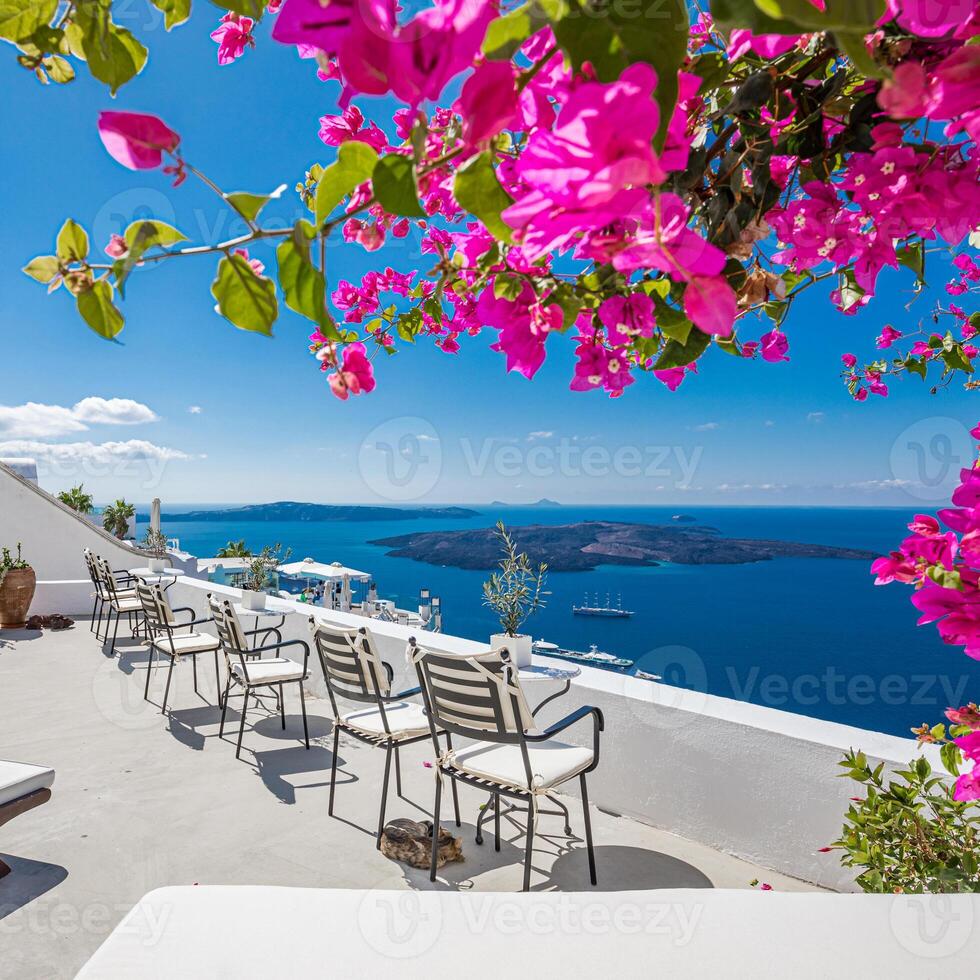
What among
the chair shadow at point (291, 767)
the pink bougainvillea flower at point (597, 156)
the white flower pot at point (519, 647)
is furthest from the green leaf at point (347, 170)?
the chair shadow at point (291, 767)

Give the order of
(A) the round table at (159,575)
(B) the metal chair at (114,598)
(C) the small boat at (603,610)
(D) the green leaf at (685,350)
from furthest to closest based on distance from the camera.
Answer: (C) the small boat at (603,610) → (A) the round table at (159,575) → (B) the metal chair at (114,598) → (D) the green leaf at (685,350)

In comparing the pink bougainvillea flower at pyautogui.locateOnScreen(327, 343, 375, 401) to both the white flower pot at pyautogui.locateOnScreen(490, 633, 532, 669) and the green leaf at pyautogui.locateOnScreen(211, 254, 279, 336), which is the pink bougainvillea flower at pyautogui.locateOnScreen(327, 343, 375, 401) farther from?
the white flower pot at pyautogui.locateOnScreen(490, 633, 532, 669)

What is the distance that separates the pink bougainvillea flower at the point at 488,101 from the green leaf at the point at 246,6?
0.49 ft

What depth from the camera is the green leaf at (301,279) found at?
0.36 meters

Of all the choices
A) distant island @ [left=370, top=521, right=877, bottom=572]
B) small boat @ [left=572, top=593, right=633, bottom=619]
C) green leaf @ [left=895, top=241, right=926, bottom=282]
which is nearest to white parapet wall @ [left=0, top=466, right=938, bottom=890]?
green leaf @ [left=895, top=241, right=926, bottom=282]

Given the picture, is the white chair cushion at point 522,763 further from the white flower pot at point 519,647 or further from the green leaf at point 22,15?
the green leaf at point 22,15

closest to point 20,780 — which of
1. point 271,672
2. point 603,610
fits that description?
point 271,672

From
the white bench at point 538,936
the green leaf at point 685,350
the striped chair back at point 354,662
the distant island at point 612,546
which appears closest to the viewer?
the green leaf at point 685,350

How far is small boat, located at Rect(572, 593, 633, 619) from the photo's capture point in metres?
35.9

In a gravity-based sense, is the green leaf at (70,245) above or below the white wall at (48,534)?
above

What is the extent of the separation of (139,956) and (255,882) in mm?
1295

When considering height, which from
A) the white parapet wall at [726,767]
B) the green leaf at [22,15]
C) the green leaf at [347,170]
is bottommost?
the white parapet wall at [726,767]

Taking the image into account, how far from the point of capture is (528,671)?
3279 millimetres

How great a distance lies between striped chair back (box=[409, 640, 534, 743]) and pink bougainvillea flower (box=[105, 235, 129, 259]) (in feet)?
6.57
